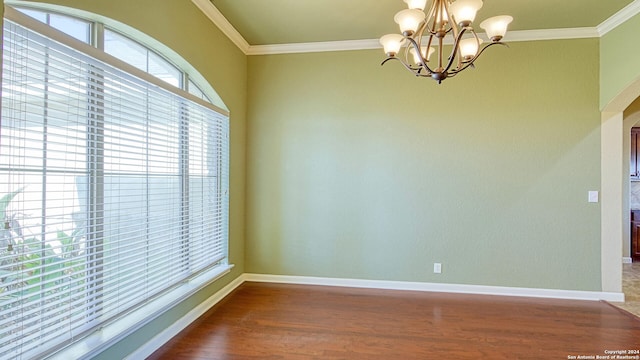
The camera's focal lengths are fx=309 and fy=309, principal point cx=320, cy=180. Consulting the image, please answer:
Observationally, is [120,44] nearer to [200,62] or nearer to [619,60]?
[200,62]

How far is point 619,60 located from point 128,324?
495 cm

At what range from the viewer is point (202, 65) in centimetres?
292

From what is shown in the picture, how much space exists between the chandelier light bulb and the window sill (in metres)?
2.87

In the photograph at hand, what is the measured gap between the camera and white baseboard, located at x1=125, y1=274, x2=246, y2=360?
7.44 ft

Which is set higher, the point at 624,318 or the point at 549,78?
the point at 549,78

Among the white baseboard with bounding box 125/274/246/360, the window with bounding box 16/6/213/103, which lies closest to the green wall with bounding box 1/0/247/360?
the white baseboard with bounding box 125/274/246/360

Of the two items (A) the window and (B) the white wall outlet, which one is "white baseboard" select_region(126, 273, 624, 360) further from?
(A) the window

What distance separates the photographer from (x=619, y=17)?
304 cm

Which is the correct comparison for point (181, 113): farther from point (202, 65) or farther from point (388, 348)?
point (388, 348)

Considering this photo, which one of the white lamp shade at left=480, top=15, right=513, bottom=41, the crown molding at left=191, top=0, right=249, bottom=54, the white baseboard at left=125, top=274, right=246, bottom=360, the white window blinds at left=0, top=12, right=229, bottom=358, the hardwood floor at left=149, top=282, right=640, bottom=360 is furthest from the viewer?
the crown molding at left=191, top=0, right=249, bottom=54

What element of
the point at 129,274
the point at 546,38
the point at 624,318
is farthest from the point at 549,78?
the point at 129,274

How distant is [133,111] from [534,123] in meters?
3.92

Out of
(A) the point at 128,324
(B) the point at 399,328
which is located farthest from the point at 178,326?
(B) the point at 399,328

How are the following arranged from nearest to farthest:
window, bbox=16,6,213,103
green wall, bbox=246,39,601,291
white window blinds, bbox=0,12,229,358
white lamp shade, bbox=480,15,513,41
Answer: white window blinds, bbox=0,12,229,358, window, bbox=16,6,213,103, white lamp shade, bbox=480,15,513,41, green wall, bbox=246,39,601,291
